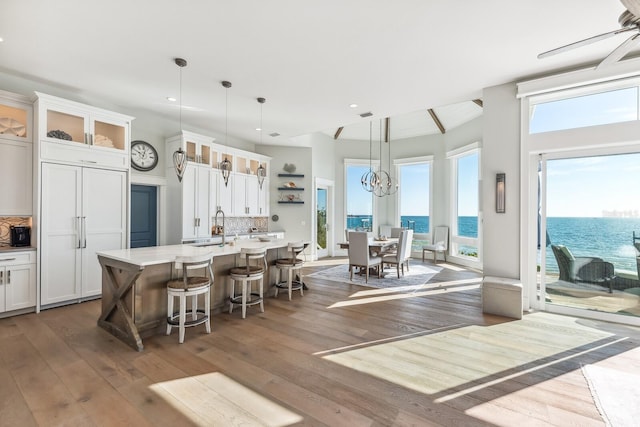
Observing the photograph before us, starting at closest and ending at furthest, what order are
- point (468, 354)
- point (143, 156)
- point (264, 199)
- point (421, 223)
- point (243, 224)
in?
point (468, 354), point (143, 156), point (243, 224), point (264, 199), point (421, 223)

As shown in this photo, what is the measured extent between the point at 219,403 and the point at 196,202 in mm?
4422

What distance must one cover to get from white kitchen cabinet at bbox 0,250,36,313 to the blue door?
5.18 ft

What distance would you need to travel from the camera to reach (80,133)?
4.24 metres

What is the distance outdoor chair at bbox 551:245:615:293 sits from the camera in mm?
3746

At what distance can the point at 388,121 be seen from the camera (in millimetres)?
8352

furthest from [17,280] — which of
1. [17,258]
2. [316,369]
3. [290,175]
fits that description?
[290,175]

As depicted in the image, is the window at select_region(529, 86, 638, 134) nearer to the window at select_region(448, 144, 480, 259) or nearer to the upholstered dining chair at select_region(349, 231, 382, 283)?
the window at select_region(448, 144, 480, 259)

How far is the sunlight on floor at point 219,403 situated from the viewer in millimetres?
1900

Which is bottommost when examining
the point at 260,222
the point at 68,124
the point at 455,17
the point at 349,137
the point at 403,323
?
the point at 403,323

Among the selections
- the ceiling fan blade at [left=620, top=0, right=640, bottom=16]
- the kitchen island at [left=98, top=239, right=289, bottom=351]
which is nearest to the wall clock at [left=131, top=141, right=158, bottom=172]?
the kitchen island at [left=98, top=239, right=289, bottom=351]

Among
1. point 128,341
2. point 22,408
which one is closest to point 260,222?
point 128,341

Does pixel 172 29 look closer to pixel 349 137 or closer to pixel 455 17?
pixel 455 17

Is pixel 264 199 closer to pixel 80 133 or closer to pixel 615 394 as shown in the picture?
pixel 80 133

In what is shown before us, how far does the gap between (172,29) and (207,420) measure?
3459 mm
